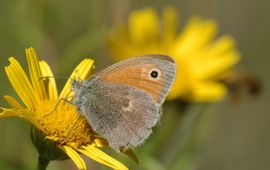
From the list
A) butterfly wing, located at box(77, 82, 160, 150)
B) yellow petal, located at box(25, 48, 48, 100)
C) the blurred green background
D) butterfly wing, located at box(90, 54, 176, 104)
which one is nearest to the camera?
yellow petal, located at box(25, 48, 48, 100)

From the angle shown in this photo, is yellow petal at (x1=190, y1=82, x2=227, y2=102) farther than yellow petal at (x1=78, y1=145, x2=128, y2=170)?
Yes

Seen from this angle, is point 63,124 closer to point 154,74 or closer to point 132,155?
point 132,155

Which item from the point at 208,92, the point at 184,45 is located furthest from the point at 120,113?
the point at 184,45

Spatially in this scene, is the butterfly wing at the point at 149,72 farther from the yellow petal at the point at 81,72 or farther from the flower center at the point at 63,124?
the flower center at the point at 63,124

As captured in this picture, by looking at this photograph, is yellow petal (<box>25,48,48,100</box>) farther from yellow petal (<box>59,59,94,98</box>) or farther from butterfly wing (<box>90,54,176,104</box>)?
butterfly wing (<box>90,54,176,104</box>)

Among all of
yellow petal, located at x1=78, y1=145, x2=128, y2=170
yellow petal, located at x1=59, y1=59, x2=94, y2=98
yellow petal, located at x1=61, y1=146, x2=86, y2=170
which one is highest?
yellow petal, located at x1=59, y1=59, x2=94, y2=98

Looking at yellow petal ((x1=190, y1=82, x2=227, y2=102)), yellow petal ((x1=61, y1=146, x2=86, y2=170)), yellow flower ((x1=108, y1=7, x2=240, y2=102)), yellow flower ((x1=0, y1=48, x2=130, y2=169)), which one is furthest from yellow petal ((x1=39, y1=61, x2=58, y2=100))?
yellow flower ((x1=108, y1=7, x2=240, y2=102))

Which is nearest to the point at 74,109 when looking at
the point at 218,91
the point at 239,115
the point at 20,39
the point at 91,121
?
the point at 91,121

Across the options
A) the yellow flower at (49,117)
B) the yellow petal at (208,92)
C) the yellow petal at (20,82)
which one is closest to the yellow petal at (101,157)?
the yellow flower at (49,117)

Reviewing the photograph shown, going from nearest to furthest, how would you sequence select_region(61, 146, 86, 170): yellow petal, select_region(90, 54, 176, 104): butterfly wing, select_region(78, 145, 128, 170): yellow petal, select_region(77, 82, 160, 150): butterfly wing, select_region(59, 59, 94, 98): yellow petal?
select_region(61, 146, 86, 170): yellow petal → select_region(78, 145, 128, 170): yellow petal → select_region(77, 82, 160, 150): butterfly wing → select_region(90, 54, 176, 104): butterfly wing → select_region(59, 59, 94, 98): yellow petal
